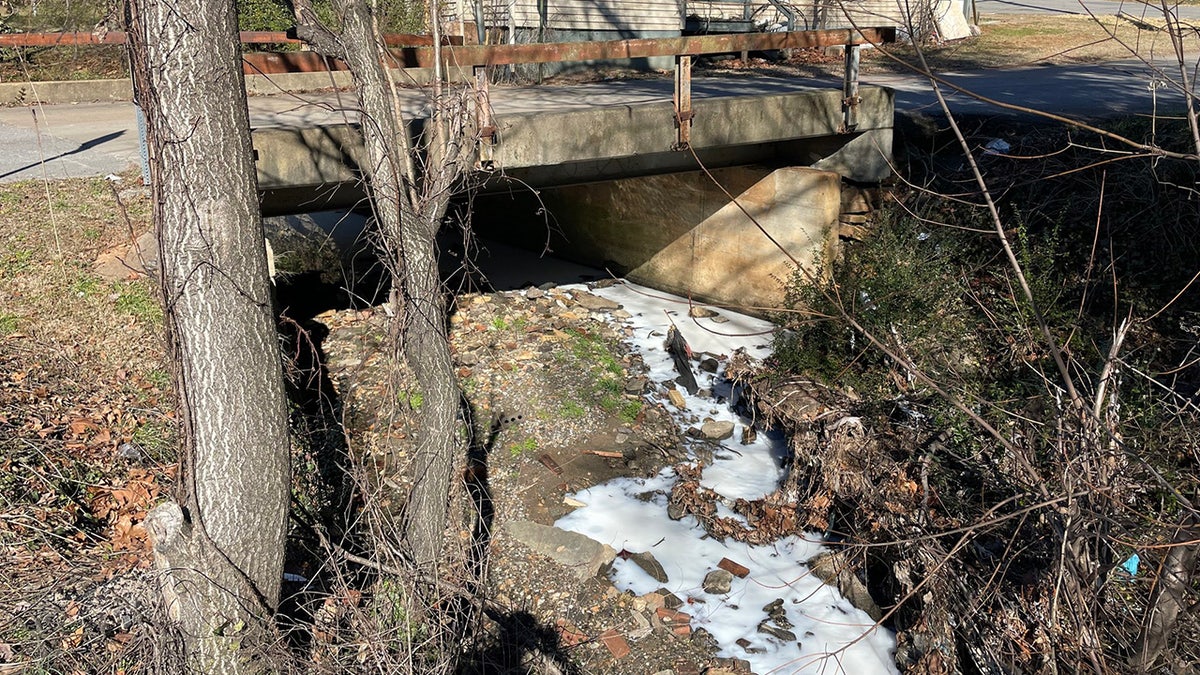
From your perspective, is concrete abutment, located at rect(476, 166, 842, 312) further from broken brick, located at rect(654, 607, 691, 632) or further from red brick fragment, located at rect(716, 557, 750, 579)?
broken brick, located at rect(654, 607, 691, 632)

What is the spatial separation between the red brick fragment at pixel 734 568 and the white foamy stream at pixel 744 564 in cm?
5

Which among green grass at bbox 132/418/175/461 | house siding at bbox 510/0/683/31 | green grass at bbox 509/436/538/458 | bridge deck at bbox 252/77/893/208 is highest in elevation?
house siding at bbox 510/0/683/31

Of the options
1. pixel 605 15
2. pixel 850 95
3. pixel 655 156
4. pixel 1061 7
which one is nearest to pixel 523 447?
pixel 655 156

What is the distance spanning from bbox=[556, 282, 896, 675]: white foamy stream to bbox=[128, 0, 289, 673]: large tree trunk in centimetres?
229

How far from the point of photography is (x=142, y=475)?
6191mm

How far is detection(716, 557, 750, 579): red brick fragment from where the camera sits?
6617 millimetres

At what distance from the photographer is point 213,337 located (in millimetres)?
4238

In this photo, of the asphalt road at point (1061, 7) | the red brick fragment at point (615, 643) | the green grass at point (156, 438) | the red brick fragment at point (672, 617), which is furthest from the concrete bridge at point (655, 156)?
the asphalt road at point (1061, 7)

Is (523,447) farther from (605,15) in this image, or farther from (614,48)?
(605,15)

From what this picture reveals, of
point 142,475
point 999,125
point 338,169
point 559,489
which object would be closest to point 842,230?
point 999,125

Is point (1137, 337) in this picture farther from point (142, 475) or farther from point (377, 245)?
point (142, 475)

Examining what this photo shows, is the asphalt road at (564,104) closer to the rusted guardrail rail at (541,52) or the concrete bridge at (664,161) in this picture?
the concrete bridge at (664,161)

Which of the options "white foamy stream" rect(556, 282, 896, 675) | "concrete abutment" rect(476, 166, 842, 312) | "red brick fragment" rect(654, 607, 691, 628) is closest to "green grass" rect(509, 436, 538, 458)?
"white foamy stream" rect(556, 282, 896, 675)

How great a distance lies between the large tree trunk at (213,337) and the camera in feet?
13.2
